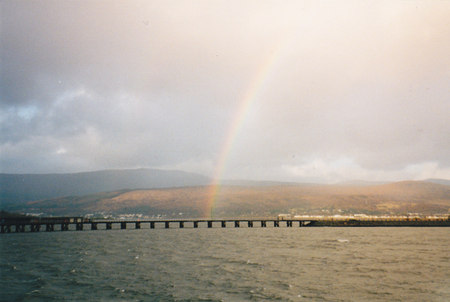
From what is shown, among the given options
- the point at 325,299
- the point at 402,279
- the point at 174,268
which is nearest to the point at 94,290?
the point at 174,268

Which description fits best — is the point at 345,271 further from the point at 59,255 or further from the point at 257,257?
the point at 59,255

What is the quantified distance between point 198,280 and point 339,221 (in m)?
156

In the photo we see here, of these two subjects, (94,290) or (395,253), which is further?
(395,253)

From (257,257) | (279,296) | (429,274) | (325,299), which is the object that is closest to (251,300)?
(279,296)

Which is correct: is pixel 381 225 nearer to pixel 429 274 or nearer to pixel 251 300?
pixel 429 274

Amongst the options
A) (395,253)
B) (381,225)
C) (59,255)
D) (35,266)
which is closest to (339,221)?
(381,225)

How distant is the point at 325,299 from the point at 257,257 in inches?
1299

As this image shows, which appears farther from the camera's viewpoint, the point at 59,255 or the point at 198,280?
the point at 59,255

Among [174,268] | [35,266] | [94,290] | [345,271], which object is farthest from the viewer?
[35,266]

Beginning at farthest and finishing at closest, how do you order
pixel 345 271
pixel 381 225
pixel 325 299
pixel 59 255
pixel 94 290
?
1. pixel 381 225
2. pixel 59 255
3. pixel 345 271
4. pixel 94 290
5. pixel 325 299

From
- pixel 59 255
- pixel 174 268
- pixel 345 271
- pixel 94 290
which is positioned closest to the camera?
pixel 94 290

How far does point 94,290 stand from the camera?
42.5 m

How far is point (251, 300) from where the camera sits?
119ft

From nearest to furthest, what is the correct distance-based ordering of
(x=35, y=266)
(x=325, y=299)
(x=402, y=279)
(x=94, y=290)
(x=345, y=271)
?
(x=325, y=299) < (x=94, y=290) < (x=402, y=279) < (x=345, y=271) < (x=35, y=266)
